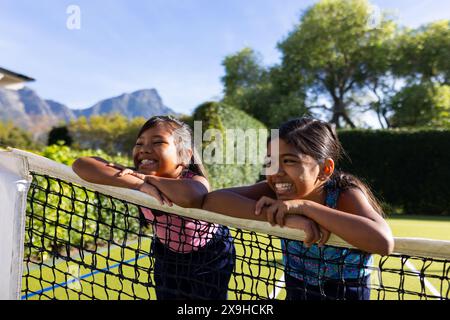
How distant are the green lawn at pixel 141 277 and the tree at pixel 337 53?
24.6 metres

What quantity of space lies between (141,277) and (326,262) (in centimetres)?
406

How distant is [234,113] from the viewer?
1411cm

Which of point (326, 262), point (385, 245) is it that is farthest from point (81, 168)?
point (385, 245)

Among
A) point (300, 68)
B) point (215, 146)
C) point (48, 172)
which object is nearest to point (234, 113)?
point (215, 146)

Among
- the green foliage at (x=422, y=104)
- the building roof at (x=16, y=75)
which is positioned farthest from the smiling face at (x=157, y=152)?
the green foliage at (x=422, y=104)

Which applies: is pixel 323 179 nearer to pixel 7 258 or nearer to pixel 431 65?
pixel 7 258

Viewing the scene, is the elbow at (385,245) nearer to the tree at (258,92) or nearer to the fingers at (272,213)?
the fingers at (272,213)

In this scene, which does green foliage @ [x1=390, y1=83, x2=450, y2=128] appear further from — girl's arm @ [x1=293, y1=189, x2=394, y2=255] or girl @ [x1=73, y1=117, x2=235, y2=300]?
girl's arm @ [x1=293, y1=189, x2=394, y2=255]

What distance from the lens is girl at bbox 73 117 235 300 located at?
2.12 m

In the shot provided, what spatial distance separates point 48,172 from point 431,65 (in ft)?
108

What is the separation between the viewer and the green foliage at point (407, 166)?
55.4 feet

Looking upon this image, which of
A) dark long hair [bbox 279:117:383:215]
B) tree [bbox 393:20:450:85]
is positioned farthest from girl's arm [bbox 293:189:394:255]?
tree [bbox 393:20:450:85]

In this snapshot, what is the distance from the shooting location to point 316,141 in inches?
79.0
